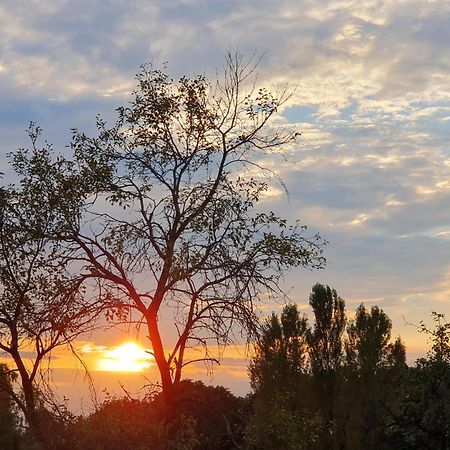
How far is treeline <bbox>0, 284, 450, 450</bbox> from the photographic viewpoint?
1070 inches

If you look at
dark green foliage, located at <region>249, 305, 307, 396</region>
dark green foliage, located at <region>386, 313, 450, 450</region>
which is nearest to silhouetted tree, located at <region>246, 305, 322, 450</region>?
dark green foliage, located at <region>249, 305, 307, 396</region>

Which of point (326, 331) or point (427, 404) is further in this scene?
point (326, 331)

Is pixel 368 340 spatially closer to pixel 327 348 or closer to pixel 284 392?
pixel 327 348

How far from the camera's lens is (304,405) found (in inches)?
1785

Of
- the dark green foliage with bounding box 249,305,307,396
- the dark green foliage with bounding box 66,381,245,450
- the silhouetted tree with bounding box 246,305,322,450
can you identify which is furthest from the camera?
the dark green foliage with bounding box 249,305,307,396

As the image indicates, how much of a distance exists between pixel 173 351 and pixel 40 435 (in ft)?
19.2

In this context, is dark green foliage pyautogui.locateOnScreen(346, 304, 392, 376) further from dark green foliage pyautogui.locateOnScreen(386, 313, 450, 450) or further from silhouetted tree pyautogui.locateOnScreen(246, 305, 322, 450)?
dark green foliage pyautogui.locateOnScreen(386, 313, 450, 450)

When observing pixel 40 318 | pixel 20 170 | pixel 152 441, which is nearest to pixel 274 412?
pixel 152 441

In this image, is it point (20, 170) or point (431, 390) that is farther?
point (431, 390)

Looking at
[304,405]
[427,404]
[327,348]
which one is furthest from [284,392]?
[427,404]

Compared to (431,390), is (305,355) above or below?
above

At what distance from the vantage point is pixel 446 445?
28.9 meters

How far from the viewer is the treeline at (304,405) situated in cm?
2719

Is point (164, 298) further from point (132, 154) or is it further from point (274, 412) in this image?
point (274, 412)
